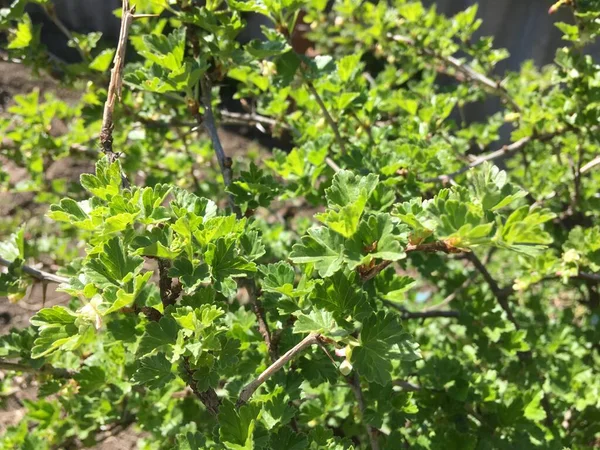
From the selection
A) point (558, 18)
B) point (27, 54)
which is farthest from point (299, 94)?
point (558, 18)

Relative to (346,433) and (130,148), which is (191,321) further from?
(130,148)

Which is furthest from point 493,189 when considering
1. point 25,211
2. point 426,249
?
point 25,211

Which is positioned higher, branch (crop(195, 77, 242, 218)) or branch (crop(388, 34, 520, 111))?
branch (crop(388, 34, 520, 111))

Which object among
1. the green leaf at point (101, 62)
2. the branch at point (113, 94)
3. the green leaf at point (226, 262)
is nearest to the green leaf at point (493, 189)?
the green leaf at point (226, 262)

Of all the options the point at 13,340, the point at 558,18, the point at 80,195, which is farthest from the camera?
the point at 558,18

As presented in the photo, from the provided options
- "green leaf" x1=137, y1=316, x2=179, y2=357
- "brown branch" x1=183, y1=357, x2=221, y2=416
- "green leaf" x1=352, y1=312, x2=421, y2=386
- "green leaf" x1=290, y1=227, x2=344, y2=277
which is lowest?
"brown branch" x1=183, y1=357, x2=221, y2=416

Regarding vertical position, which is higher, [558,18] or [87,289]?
[558,18]

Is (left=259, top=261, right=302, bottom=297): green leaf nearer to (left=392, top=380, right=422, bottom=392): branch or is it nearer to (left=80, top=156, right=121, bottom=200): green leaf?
(left=80, top=156, right=121, bottom=200): green leaf

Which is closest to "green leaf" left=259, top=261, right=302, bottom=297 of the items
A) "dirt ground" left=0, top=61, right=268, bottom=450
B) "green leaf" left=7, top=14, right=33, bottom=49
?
"dirt ground" left=0, top=61, right=268, bottom=450
